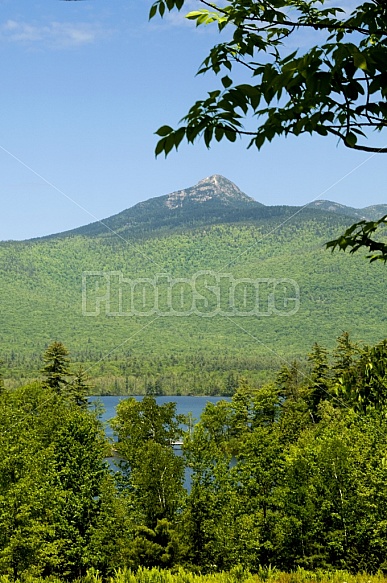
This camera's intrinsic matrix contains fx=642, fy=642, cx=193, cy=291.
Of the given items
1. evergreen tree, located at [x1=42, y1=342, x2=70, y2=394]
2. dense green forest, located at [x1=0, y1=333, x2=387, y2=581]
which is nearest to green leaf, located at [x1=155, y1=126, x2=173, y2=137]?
dense green forest, located at [x1=0, y1=333, x2=387, y2=581]

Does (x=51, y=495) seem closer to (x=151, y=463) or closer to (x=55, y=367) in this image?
(x=151, y=463)

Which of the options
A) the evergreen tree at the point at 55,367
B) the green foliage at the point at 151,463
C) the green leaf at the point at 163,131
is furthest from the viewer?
the evergreen tree at the point at 55,367

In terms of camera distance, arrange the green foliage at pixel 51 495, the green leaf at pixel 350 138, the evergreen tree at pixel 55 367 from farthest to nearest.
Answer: the evergreen tree at pixel 55 367 → the green foliage at pixel 51 495 → the green leaf at pixel 350 138

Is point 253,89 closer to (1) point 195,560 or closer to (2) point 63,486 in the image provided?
(1) point 195,560

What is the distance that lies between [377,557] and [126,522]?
887cm

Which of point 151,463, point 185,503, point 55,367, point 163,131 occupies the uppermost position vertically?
point 163,131

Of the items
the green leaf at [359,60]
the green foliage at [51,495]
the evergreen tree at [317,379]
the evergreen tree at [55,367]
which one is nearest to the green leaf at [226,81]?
the green leaf at [359,60]

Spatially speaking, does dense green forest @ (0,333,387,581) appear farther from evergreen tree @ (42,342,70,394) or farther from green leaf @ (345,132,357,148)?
green leaf @ (345,132,357,148)

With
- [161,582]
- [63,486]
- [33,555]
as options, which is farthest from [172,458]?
[161,582]

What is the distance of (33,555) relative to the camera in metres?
20.2

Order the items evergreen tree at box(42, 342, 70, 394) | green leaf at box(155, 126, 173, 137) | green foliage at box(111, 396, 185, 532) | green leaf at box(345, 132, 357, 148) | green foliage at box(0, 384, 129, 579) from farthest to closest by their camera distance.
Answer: evergreen tree at box(42, 342, 70, 394)
green foliage at box(111, 396, 185, 532)
green foliage at box(0, 384, 129, 579)
green leaf at box(345, 132, 357, 148)
green leaf at box(155, 126, 173, 137)

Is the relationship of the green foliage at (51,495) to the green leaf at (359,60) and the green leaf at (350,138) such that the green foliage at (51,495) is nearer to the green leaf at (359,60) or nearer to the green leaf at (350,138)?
the green leaf at (350,138)

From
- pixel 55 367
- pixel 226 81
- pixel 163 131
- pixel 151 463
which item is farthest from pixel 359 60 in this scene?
pixel 55 367

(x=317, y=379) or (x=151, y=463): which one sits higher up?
(x=317, y=379)
